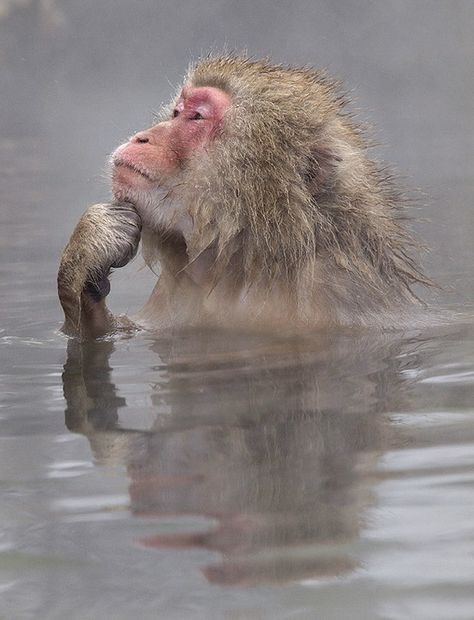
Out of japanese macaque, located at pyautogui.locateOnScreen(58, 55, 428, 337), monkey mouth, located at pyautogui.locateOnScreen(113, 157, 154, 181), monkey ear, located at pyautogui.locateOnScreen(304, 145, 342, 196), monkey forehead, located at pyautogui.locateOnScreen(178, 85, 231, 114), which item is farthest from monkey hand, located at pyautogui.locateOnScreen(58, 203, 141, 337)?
monkey ear, located at pyautogui.locateOnScreen(304, 145, 342, 196)

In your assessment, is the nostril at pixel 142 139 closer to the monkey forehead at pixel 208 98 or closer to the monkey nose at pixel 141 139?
the monkey nose at pixel 141 139

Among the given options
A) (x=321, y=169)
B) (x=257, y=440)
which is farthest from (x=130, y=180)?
(x=257, y=440)

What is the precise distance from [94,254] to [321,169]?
843 millimetres

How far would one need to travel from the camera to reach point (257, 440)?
255cm

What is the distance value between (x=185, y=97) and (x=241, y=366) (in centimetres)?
120

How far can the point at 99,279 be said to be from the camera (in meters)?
4.12

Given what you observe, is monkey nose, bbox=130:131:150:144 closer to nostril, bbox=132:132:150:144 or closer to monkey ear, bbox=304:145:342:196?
nostril, bbox=132:132:150:144

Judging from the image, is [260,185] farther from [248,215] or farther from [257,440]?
[257,440]

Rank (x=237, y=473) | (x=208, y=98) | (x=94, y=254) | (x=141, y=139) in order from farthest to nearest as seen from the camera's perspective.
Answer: (x=208, y=98), (x=141, y=139), (x=94, y=254), (x=237, y=473)

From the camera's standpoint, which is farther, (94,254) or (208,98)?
(208,98)

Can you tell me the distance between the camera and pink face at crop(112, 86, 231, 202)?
161 inches

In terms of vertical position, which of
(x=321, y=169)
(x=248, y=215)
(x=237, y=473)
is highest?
(x=321, y=169)

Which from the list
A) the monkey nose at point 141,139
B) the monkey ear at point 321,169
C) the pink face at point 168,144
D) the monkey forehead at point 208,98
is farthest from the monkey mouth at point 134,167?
the monkey ear at point 321,169

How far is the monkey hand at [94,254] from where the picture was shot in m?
4.06
